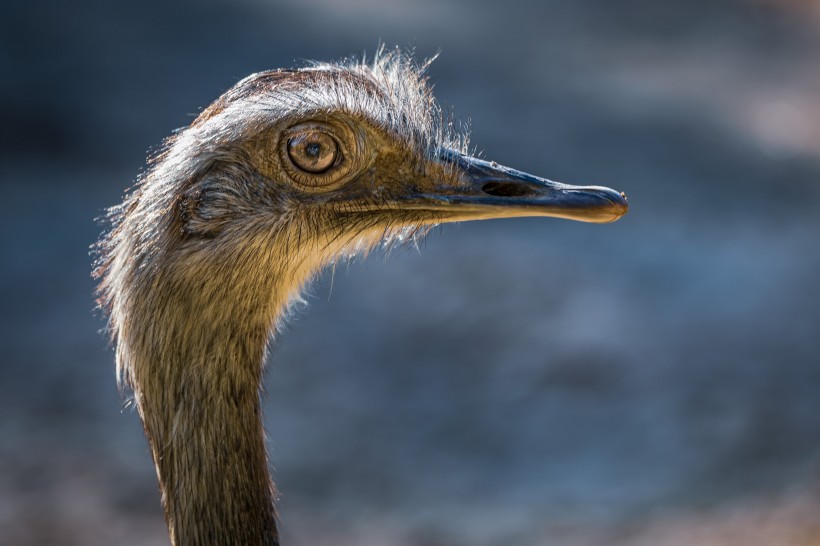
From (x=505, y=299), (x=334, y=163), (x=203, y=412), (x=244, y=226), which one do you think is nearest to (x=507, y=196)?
(x=334, y=163)

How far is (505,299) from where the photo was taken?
196 inches

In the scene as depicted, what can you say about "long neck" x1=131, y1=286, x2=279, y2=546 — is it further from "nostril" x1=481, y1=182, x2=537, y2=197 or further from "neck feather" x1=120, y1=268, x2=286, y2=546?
"nostril" x1=481, y1=182, x2=537, y2=197

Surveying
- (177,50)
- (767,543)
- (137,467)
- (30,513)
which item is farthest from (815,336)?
(177,50)

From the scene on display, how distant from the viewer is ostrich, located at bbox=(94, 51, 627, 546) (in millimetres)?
2217

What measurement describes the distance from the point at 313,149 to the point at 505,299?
9.25 ft

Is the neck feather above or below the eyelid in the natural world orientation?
below

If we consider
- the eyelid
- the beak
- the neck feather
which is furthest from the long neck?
the beak

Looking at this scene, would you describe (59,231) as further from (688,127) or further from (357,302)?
(688,127)

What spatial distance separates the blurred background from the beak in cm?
81

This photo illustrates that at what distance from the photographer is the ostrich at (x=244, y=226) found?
222 centimetres

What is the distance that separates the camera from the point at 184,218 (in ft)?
7.22

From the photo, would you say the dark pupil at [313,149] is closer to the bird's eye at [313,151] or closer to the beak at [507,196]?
the bird's eye at [313,151]

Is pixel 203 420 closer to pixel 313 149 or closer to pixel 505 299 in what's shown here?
pixel 313 149

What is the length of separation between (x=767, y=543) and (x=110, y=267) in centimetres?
241
